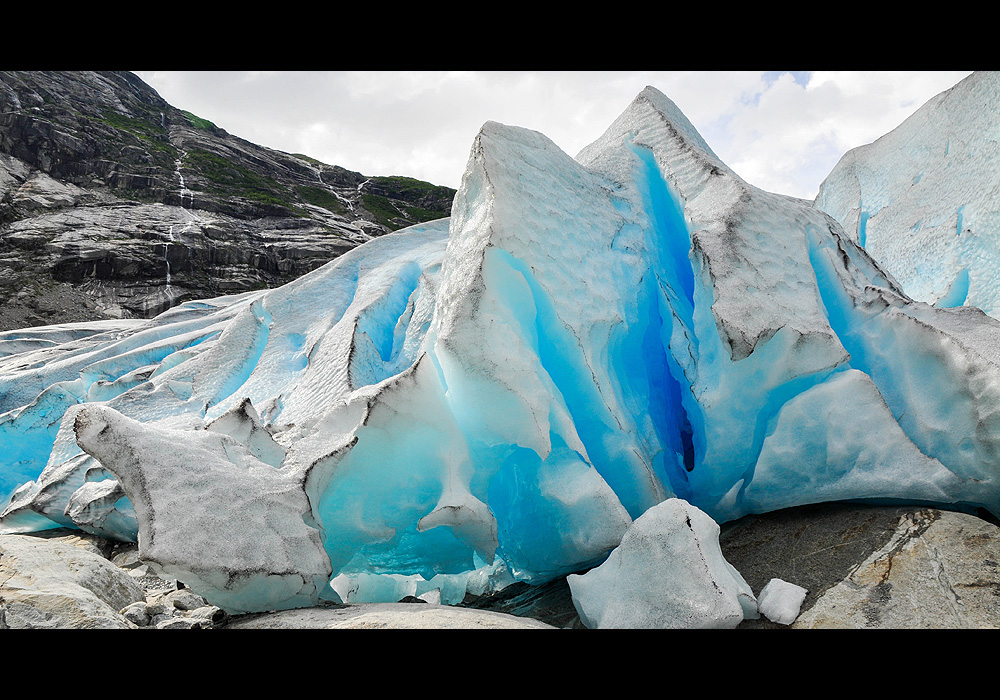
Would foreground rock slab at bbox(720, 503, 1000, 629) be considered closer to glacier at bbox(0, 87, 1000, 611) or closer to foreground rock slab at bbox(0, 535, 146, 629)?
glacier at bbox(0, 87, 1000, 611)

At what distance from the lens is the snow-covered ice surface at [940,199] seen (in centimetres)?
489

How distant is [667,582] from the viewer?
6.93ft

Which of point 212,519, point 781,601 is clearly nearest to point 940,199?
point 781,601

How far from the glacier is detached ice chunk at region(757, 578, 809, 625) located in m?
0.53

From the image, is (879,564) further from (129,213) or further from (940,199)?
Answer: (129,213)

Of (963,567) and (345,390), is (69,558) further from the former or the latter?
(963,567)

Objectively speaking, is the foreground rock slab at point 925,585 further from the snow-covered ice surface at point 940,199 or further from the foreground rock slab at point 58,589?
the snow-covered ice surface at point 940,199

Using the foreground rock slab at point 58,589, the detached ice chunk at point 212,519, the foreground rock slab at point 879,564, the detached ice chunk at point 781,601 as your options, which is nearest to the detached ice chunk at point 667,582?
the detached ice chunk at point 781,601

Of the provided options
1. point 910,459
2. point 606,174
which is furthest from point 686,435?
point 606,174

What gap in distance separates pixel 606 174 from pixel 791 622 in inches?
136

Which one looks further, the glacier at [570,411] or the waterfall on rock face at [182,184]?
the waterfall on rock face at [182,184]

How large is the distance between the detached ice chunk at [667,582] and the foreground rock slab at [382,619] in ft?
0.93

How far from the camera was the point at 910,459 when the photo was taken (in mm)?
2787

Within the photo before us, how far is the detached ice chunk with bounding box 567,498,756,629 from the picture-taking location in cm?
201
